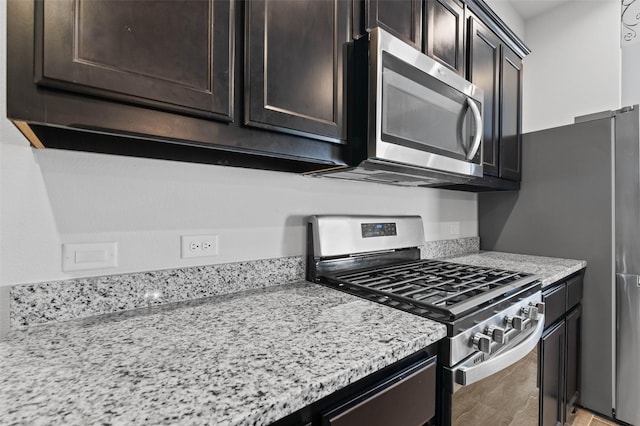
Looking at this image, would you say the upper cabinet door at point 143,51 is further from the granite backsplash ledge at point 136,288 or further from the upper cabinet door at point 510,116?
the upper cabinet door at point 510,116

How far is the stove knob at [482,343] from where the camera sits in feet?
2.89

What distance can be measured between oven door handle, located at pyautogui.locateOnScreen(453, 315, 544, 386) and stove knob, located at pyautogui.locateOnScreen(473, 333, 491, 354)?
5 centimetres

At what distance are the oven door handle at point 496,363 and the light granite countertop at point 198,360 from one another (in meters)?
0.14

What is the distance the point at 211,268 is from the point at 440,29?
1.45 m

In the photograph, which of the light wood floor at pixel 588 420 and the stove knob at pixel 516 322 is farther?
the light wood floor at pixel 588 420

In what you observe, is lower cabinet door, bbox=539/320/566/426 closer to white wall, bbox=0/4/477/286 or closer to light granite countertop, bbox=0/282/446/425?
light granite countertop, bbox=0/282/446/425

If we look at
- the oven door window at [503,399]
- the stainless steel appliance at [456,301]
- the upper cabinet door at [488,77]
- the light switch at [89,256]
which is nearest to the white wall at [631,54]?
the upper cabinet door at [488,77]

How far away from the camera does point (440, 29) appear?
1.41 meters

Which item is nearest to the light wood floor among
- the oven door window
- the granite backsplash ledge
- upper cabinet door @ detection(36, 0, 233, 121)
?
the oven door window

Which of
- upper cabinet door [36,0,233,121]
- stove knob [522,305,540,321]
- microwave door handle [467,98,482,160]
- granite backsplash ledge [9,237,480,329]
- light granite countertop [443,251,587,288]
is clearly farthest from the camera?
light granite countertop [443,251,587,288]

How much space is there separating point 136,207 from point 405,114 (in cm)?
97

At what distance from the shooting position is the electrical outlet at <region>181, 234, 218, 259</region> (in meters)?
1.02

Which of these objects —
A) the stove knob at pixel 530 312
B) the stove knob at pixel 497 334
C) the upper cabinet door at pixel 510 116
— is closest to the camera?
the stove knob at pixel 497 334

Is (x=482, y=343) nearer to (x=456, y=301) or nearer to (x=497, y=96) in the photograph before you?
(x=456, y=301)
